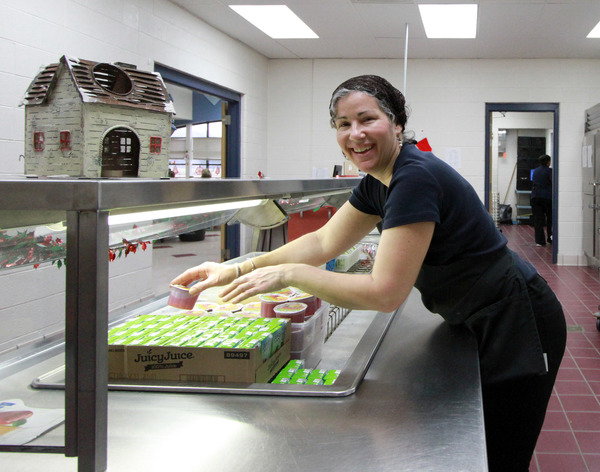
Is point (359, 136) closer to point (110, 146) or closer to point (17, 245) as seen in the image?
point (110, 146)

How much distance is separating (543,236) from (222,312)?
32.7ft

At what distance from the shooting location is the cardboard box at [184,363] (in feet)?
4.51

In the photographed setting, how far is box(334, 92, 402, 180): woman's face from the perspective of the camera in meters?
1.48

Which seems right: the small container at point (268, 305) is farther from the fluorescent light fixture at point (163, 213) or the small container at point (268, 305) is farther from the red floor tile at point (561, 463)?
the red floor tile at point (561, 463)

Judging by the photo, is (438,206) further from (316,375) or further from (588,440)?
(588,440)

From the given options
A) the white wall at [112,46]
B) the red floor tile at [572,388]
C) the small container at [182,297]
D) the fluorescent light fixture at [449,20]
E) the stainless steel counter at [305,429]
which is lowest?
the red floor tile at [572,388]

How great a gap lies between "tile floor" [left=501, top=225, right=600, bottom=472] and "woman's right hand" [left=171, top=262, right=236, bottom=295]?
6.79 ft

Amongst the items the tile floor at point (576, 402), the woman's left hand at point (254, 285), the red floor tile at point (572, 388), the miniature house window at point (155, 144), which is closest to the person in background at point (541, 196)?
the tile floor at point (576, 402)

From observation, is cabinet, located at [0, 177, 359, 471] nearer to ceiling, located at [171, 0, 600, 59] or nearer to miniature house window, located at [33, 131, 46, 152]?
miniature house window, located at [33, 131, 46, 152]

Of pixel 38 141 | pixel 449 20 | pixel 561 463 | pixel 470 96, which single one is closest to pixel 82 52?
pixel 38 141

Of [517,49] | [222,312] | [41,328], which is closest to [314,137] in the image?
[517,49]

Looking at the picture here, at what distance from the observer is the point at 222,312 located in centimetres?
194

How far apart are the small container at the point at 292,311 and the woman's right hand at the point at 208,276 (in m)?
0.32

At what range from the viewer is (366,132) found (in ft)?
4.86
